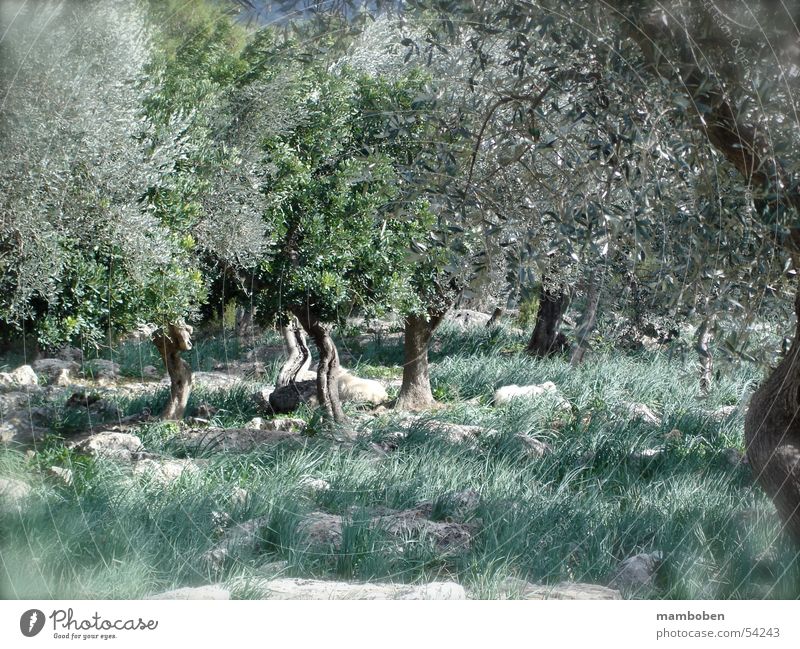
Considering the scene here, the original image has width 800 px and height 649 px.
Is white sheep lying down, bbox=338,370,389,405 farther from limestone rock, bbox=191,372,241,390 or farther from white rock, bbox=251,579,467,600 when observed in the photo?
white rock, bbox=251,579,467,600

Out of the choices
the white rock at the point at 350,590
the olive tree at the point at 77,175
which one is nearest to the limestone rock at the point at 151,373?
the olive tree at the point at 77,175

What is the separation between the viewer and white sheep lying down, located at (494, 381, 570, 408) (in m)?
9.05

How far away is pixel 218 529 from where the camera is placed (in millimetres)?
4344

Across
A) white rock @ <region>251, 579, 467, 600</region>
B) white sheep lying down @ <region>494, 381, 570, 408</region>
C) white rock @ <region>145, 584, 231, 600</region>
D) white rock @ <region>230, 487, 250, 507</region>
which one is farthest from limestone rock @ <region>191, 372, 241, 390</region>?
white rock @ <region>145, 584, 231, 600</region>

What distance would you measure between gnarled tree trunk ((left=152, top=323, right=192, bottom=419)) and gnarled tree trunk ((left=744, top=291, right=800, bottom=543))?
18.1 ft

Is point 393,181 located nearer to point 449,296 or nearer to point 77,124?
point 77,124

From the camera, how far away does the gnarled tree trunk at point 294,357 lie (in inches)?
385

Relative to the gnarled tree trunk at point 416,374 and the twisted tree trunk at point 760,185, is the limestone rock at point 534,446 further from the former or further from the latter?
the gnarled tree trunk at point 416,374

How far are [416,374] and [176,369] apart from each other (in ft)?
9.01

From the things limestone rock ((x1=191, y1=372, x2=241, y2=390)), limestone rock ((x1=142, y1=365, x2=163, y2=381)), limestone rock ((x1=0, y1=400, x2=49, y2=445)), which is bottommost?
limestone rock ((x1=142, y1=365, x2=163, y2=381))

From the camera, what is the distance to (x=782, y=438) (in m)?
4.09

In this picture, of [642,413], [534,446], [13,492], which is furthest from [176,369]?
[642,413]

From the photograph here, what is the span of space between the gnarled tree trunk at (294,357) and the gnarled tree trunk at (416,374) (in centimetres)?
116
